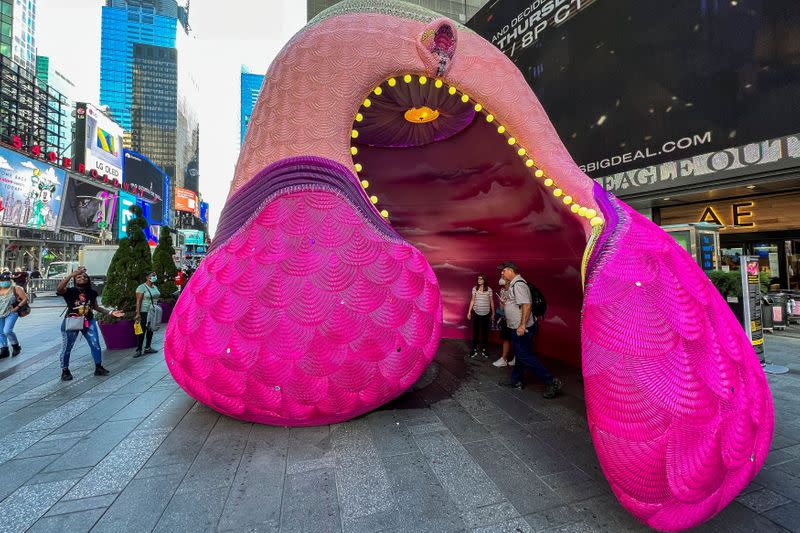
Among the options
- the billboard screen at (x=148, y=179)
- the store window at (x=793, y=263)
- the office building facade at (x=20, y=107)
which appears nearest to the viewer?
the store window at (x=793, y=263)

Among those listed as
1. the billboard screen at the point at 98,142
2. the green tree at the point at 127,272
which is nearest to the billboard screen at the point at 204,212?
the billboard screen at the point at 98,142

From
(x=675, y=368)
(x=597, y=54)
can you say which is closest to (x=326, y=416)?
(x=675, y=368)

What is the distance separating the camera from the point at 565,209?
379 centimetres

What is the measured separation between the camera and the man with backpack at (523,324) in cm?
415

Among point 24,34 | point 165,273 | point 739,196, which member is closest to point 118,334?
point 165,273

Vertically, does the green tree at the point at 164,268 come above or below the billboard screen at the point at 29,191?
below

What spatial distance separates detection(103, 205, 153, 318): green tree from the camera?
6773 millimetres

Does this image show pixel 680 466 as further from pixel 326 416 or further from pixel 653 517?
pixel 326 416

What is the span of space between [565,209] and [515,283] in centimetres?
101

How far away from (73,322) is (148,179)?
155 feet

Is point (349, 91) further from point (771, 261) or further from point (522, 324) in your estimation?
point (771, 261)

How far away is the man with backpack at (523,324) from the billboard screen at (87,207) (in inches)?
1333

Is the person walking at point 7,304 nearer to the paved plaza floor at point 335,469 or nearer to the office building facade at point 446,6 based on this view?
the paved plaza floor at point 335,469

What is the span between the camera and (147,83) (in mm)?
95812
